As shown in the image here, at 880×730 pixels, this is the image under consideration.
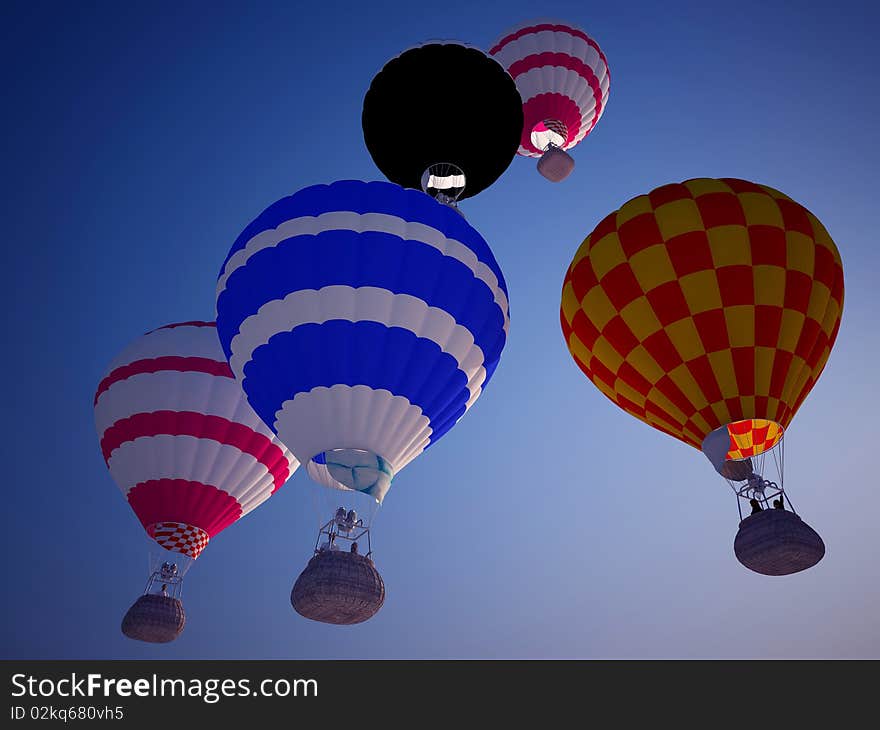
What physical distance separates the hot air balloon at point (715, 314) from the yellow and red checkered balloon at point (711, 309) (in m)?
0.01

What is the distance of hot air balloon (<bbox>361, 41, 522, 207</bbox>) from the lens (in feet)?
27.6

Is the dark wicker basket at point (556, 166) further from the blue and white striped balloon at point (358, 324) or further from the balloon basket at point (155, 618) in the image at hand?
the balloon basket at point (155, 618)

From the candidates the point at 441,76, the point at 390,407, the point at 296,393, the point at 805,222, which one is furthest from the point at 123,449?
the point at 805,222

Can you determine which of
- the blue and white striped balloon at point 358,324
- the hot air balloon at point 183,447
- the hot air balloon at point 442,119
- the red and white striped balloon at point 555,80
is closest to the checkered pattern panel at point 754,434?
the blue and white striped balloon at point 358,324

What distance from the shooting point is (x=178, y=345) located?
9008 mm

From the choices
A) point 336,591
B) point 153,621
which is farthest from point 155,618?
point 336,591

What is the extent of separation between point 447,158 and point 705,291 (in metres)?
2.98

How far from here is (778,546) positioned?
6.18 metres

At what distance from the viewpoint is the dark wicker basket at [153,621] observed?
7.70 m

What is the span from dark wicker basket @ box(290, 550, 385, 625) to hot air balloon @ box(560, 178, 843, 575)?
310 cm

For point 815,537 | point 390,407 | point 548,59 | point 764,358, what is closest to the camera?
point 815,537

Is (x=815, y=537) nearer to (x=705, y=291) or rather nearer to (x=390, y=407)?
(x=705, y=291)

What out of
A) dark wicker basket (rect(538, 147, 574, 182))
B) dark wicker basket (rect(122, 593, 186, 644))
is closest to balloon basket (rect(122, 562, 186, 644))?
dark wicker basket (rect(122, 593, 186, 644))

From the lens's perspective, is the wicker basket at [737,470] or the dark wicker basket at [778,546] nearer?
the dark wicker basket at [778,546]
